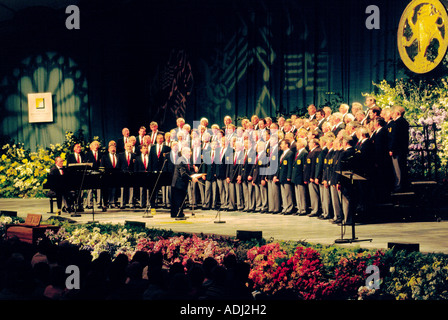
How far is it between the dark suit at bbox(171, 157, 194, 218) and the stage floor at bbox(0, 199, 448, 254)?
0.86 feet

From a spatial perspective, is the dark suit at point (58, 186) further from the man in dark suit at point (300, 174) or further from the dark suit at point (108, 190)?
the man in dark suit at point (300, 174)

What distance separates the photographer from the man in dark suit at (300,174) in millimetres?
12930

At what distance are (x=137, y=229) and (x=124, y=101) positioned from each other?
1281 centimetres

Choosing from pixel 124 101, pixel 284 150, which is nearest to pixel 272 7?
pixel 284 150

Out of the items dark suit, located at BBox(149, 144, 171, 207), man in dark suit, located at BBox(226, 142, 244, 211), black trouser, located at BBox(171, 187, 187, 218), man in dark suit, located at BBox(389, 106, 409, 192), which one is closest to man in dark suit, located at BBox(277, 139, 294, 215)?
man in dark suit, located at BBox(226, 142, 244, 211)

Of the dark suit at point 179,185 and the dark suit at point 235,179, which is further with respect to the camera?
the dark suit at point 235,179

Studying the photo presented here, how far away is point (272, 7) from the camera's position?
56.2ft

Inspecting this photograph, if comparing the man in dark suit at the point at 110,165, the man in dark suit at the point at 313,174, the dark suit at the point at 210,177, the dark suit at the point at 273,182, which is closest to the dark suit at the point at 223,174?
the dark suit at the point at 210,177

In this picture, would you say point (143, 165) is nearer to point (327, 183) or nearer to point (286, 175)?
point (286, 175)

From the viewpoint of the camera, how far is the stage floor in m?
9.08

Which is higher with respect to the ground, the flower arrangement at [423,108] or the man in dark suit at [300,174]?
the flower arrangement at [423,108]

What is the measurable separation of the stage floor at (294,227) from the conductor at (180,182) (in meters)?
0.28

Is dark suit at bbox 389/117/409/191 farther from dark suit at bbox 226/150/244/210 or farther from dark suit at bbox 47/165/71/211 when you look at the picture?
dark suit at bbox 47/165/71/211
